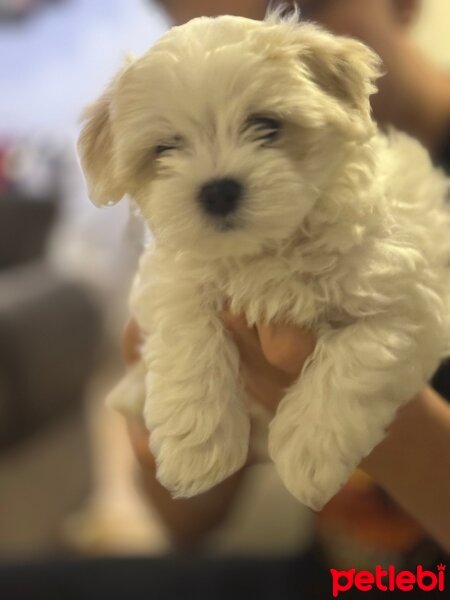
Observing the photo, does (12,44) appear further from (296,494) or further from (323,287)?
(296,494)

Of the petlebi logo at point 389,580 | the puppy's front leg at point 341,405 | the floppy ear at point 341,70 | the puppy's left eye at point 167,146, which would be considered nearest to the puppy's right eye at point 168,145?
the puppy's left eye at point 167,146

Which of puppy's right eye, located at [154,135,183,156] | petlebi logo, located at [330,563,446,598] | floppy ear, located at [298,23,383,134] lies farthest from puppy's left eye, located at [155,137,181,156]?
petlebi logo, located at [330,563,446,598]

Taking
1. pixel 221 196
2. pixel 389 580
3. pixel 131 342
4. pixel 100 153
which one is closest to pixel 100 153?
pixel 100 153

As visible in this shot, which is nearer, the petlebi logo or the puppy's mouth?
the puppy's mouth

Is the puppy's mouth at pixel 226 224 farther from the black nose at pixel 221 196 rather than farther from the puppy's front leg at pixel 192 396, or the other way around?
the puppy's front leg at pixel 192 396

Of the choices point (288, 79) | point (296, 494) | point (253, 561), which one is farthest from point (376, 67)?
point (253, 561)

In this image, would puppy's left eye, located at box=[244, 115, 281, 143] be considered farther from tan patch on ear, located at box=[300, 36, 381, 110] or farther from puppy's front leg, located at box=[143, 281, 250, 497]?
puppy's front leg, located at box=[143, 281, 250, 497]

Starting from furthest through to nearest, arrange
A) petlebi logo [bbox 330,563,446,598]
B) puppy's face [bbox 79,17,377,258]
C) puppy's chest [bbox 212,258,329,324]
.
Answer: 1. petlebi logo [bbox 330,563,446,598]
2. puppy's chest [bbox 212,258,329,324]
3. puppy's face [bbox 79,17,377,258]
